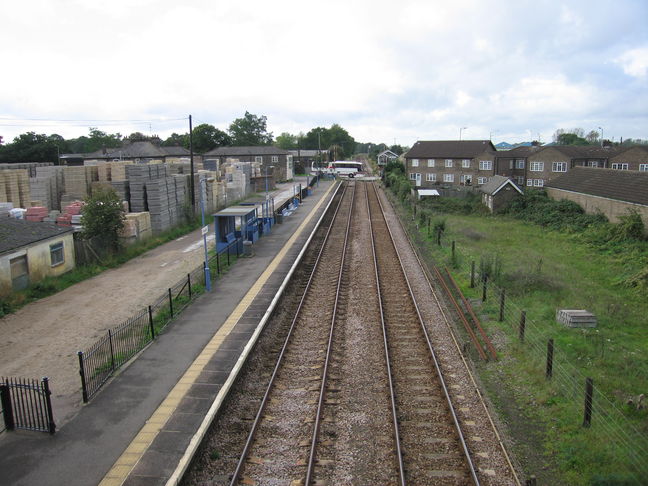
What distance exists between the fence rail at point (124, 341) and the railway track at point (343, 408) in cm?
337

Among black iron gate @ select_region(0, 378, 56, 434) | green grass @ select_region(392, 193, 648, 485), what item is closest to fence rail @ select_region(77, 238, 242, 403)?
black iron gate @ select_region(0, 378, 56, 434)

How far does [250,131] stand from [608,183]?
106104 millimetres

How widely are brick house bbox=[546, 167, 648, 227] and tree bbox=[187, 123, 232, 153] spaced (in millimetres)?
74104

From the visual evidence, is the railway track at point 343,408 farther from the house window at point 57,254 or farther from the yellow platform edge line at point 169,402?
the house window at point 57,254

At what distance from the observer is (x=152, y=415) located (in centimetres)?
1104

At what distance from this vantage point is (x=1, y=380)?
1299 cm

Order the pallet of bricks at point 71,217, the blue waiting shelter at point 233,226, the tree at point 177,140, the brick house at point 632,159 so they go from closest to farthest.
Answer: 1. the blue waiting shelter at point 233,226
2. the pallet of bricks at point 71,217
3. the brick house at point 632,159
4. the tree at point 177,140

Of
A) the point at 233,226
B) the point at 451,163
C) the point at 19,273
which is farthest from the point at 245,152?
the point at 19,273

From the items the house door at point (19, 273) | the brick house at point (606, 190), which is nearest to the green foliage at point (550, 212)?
the brick house at point (606, 190)

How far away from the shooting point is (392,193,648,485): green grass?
976cm

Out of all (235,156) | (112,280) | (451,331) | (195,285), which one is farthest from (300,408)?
(235,156)

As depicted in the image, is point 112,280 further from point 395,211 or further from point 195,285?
point 395,211

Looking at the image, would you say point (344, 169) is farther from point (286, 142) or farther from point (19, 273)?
point (286, 142)

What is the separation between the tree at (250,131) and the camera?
130m
